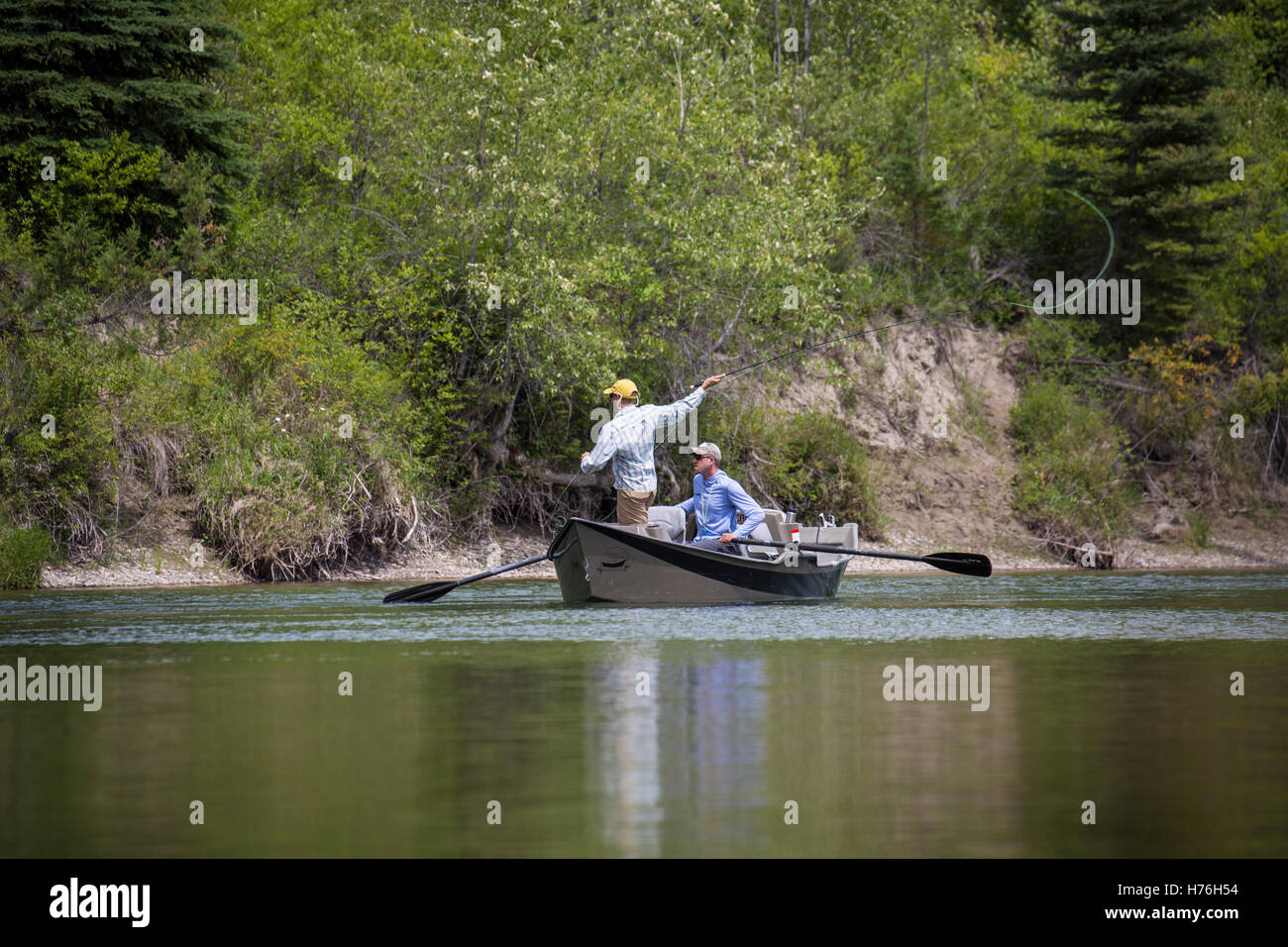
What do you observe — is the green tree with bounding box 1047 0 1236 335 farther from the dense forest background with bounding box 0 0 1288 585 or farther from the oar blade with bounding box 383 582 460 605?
the oar blade with bounding box 383 582 460 605

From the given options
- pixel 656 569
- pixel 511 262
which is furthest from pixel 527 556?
pixel 656 569

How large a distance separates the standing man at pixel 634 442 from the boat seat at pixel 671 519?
539mm

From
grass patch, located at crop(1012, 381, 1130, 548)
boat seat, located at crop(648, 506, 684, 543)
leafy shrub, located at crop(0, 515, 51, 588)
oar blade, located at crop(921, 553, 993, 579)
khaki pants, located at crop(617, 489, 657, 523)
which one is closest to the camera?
khaki pants, located at crop(617, 489, 657, 523)

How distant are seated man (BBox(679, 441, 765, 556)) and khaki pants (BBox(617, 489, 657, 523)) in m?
0.64

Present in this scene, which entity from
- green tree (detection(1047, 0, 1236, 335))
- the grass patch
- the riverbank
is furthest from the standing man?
green tree (detection(1047, 0, 1236, 335))

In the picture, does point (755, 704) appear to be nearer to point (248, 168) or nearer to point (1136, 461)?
point (248, 168)

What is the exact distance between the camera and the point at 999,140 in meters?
39.2

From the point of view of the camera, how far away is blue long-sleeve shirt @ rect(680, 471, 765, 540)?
19.0 meters

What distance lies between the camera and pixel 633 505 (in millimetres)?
19125

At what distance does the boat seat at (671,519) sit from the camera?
19.8 m

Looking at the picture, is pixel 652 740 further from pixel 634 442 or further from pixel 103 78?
pixel 103 78

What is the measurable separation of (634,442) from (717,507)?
130cm
